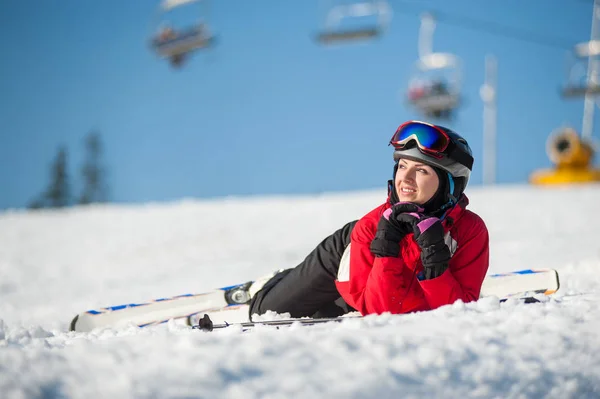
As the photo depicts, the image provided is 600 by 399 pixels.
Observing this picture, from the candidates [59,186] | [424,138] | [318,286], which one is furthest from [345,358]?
[59,186]

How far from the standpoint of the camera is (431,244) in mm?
2699

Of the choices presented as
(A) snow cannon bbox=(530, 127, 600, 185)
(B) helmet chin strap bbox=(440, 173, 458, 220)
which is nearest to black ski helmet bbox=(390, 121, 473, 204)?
(B) helmet chin strap bbox=(440, 173, 458, 220)

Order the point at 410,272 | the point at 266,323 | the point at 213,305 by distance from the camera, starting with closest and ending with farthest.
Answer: the point at 266,323, the point at 410,272, the point at 213,305

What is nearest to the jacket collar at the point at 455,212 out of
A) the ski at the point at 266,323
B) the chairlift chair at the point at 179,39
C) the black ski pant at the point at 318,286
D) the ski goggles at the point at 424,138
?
the ski goggles at the point at 424,138

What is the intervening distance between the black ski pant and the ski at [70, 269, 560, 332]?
434 mm

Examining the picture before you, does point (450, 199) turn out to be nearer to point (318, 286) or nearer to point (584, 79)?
point (318, 286)

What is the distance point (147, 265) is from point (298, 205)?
511 centimetres

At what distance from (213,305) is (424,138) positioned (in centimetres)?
197

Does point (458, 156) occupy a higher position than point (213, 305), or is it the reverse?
point (458, 156)

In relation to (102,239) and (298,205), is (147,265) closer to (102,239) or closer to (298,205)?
(102,239)

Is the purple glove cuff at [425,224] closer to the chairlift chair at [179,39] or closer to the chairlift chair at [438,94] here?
the chairlift chair at [179,39]

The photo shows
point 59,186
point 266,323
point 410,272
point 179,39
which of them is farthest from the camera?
point 59,186

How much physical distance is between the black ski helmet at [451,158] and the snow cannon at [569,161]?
1948 cm

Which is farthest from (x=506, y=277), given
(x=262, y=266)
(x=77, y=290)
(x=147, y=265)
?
(x=147, y=265)
